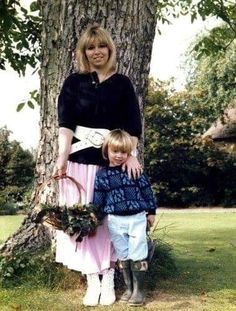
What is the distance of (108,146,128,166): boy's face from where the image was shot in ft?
14.2

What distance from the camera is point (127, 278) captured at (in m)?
4.55

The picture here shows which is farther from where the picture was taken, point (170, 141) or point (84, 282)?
point (170, 141)

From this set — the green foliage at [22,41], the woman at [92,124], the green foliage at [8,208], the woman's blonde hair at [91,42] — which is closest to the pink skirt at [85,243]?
the woman at [92,124]

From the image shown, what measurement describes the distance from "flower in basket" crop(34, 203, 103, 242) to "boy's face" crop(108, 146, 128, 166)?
1.24 ft

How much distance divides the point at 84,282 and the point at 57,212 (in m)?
0.79

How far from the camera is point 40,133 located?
529cm

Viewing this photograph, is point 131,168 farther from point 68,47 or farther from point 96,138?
point 68,47

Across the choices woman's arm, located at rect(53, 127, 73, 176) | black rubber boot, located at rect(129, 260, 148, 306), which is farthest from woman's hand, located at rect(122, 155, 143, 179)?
black rubber boot, located at rect(129, 260, 148, 306)

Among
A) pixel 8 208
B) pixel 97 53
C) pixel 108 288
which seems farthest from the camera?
pixel 8 208

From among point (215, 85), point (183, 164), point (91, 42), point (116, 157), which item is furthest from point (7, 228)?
point (215, 85)

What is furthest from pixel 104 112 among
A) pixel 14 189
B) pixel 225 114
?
pixel 225 114

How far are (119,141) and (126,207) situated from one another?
518 mm

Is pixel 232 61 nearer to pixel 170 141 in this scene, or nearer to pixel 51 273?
pixel 170 141

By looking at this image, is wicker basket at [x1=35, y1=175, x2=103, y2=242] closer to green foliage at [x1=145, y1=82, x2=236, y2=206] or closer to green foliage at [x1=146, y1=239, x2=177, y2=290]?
green foliage at [x1=146, y1=239, x2=177, y2=290]
